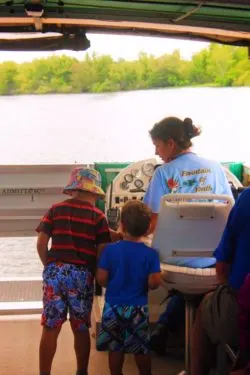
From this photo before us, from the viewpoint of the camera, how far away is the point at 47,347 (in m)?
3.31

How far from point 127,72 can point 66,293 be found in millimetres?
1610

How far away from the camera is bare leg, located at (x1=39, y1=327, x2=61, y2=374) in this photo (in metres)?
3.31

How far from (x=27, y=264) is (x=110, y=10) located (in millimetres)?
2400

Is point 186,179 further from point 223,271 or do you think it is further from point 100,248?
point 223,271

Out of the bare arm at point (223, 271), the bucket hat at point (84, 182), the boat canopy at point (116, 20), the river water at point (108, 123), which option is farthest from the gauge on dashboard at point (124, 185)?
the bare arm at point (223, 271)

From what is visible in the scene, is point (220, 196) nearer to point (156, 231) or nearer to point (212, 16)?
point (156, 231)

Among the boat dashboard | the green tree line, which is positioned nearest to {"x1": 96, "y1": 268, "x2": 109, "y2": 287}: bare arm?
the boat dashboard

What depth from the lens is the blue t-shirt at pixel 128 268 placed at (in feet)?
10.0

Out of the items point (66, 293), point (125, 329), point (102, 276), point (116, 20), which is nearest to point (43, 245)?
point (66, 293)

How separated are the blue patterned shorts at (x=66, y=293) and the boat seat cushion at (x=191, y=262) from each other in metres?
0.50

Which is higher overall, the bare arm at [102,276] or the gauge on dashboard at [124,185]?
the gauge on dashboard at [124,185]

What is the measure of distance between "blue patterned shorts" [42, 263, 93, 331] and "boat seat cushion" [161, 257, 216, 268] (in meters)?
0.50

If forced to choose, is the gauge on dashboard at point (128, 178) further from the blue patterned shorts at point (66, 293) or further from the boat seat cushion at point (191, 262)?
the boat seat cushion at point (191, 262)

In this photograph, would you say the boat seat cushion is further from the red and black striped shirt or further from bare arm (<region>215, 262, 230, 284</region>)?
the red and black striped shirt
